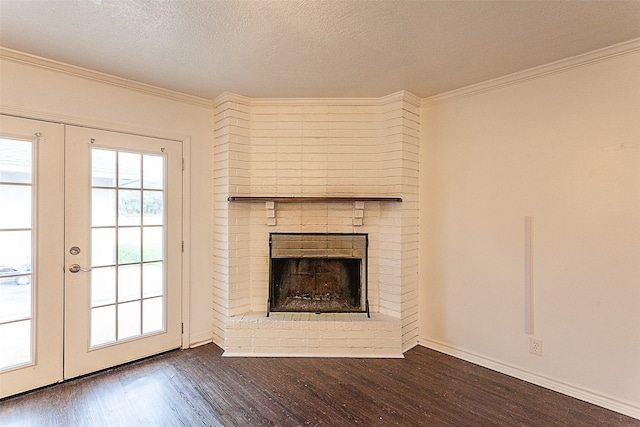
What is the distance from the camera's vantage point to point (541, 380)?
2506 millimetres

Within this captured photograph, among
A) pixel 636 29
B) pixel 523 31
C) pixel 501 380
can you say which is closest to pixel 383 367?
pixel 501 380

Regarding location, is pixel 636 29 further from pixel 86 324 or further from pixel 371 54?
pixel 86 324

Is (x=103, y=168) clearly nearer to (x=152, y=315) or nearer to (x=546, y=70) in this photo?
(x=152, y=315)

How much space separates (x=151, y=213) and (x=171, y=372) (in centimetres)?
Answer: 136

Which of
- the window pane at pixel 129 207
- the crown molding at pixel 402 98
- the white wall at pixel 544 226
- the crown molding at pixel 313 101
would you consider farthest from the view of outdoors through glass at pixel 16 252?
the white wall at pixel 544 226

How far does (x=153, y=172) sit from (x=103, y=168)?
383 mm

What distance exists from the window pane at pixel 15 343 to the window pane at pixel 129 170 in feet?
4.00

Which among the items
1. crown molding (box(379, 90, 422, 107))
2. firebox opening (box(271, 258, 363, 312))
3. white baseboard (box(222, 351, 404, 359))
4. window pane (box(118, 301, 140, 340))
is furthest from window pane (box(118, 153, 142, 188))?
crown molding (box(379, 90, 422, 107))

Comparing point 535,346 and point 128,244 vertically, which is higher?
point 128,244

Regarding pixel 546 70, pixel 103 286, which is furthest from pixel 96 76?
pixel 546 70

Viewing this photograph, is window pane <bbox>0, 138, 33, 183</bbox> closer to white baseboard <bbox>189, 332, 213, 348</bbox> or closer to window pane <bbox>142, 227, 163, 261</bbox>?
window pane <bbox>142, 227, 163, 261</bbox>

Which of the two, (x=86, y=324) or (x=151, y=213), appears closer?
(x=86, y=324)

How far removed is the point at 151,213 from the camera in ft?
9.64

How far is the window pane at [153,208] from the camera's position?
114 inches
